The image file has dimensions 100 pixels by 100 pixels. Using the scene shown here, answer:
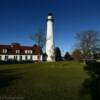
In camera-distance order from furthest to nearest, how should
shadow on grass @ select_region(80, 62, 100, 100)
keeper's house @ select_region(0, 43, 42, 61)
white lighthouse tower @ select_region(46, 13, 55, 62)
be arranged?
white lighthouse tower @ select_region(46, 13, 55, 62) < keeper's house @ select_region(0, 43, 42, 61) < shadow on grass @ select_region(80, 62, 100, 100)

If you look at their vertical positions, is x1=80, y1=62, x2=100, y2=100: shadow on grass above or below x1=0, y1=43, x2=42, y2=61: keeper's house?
below

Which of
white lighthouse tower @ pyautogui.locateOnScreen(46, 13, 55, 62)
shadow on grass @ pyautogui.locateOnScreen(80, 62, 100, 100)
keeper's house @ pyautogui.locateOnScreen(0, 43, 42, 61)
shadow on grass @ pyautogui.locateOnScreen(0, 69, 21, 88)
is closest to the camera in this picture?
shadow on grass @ pyautogui.locateOnScreen(80, 62, 100, 100)

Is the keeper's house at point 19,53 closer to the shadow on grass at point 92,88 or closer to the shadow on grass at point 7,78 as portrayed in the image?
the shadow on grass at point 7,78

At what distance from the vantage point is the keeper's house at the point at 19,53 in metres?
75.9

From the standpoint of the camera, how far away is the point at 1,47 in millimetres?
76812

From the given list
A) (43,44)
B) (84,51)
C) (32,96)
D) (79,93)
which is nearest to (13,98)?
(32,96)

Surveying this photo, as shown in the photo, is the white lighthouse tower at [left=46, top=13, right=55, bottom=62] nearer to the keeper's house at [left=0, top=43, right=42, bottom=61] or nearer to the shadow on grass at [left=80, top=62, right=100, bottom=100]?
the keeper's house at [left=0, top=43, right=42, bottom=61]

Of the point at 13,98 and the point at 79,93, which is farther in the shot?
the point at 79,93

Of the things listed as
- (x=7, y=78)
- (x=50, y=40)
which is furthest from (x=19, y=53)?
(x=7, y=78)

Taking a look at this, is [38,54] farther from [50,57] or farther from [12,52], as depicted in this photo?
[12,52]

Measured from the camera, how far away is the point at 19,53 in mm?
77562

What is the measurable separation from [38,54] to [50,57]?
4.72 m

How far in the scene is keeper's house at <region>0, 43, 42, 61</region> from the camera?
75.9m

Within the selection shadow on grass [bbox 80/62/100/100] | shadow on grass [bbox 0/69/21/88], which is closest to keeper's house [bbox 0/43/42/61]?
shadow on grass [bbox 0/69/21/88]
